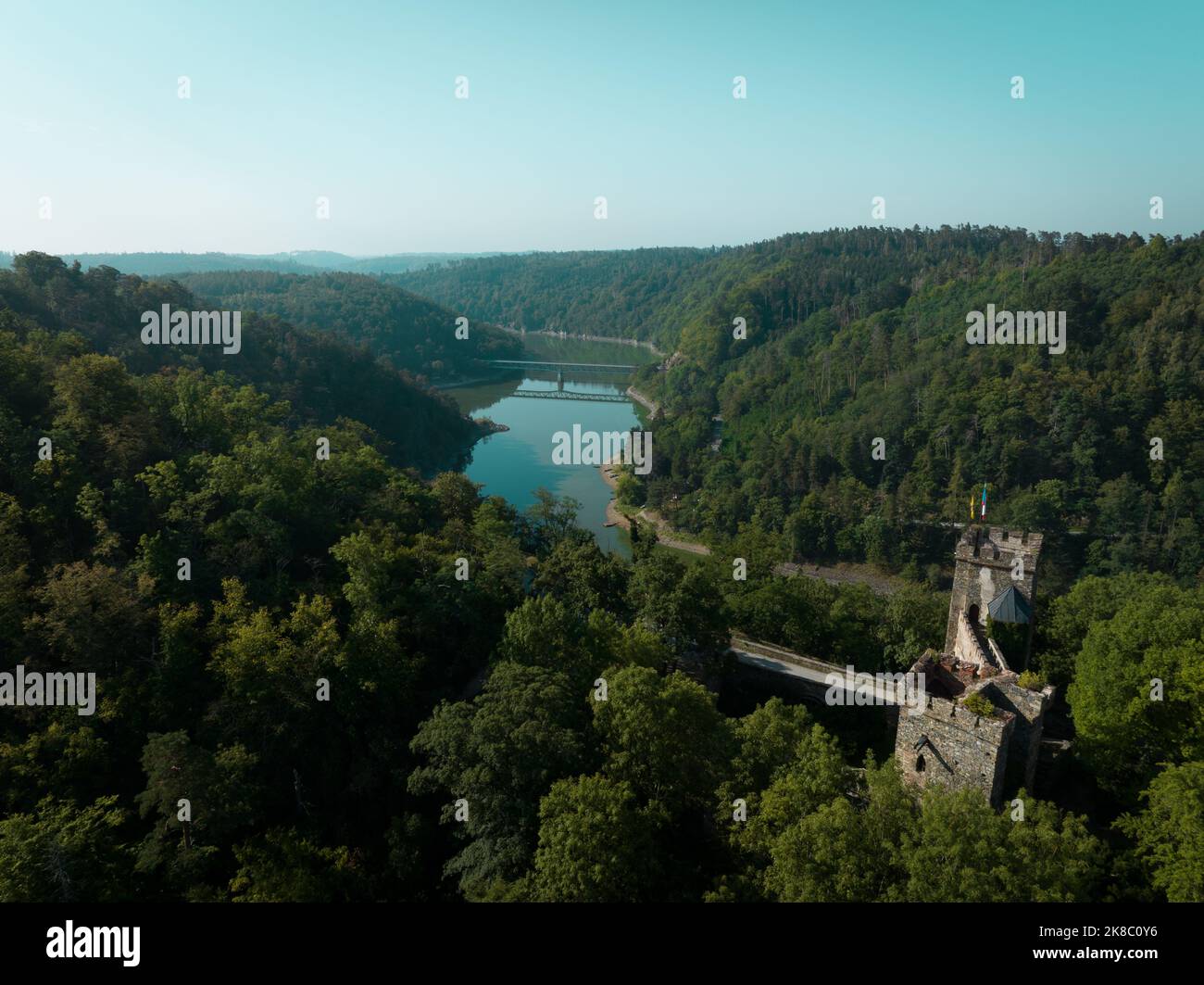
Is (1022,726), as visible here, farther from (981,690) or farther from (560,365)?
(560,365)

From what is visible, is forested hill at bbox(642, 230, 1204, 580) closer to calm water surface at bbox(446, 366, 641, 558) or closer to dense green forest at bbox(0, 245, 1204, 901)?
calm water surface at bbox(446, 366, 641, 558)

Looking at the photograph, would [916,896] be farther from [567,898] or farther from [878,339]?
[878,339]

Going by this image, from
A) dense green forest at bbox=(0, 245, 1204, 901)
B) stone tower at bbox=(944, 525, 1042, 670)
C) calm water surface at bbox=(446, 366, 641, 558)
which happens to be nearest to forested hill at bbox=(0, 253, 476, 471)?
dense green forest at bbox=(0, 245, 1204, 901)

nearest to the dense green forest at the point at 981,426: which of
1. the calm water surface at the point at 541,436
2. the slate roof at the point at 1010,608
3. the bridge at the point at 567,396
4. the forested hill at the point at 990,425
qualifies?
the forested hill at the point at 990,425

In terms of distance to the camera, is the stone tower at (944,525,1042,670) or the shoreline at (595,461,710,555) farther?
the shoreline at (595,461,710,555)

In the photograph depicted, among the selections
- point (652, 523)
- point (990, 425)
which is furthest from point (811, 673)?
point (990, 425)
